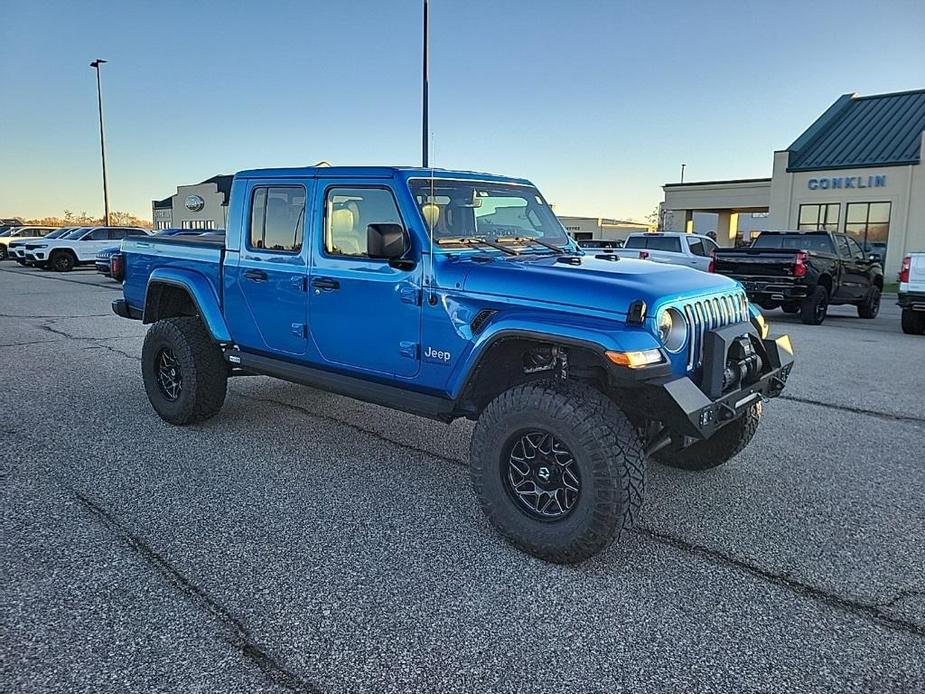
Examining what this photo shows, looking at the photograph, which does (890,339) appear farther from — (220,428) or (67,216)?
(67,216)

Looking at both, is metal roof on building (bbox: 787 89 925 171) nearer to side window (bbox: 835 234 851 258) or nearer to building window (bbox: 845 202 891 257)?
building window (bbox: 845 202 891 257)

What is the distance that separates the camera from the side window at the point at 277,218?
4.67 meters

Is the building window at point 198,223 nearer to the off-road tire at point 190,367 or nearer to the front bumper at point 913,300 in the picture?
the front bumper at point 913,300

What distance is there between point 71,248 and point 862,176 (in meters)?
30.0

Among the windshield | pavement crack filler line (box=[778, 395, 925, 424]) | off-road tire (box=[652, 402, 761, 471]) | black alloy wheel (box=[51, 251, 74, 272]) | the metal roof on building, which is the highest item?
the metal roof on building

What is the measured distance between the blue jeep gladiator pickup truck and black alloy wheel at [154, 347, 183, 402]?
0.03 metres

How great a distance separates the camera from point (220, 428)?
5465 millimetres

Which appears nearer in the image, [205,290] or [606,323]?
[606,323]

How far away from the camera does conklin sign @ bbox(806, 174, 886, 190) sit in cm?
2633

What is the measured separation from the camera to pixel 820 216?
93.5 ft

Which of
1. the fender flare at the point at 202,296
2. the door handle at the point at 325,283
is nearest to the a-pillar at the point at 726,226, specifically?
the fender flare at the point at 202,296

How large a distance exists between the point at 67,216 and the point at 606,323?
109400mm

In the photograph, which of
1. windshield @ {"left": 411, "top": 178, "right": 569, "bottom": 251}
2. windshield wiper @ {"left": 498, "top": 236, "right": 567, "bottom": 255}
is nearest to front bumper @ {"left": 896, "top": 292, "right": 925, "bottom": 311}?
windshield @ {"left": 411, "top": 178, "right": 569, "bottom": 251}

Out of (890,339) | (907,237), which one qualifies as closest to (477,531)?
(890,339)
